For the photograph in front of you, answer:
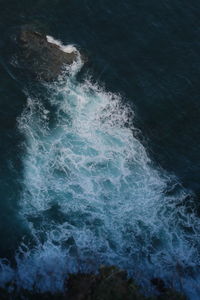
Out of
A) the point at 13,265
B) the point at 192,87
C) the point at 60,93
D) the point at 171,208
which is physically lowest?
the point at 13,265

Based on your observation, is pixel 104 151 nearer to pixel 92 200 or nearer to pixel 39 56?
pixel 92 200

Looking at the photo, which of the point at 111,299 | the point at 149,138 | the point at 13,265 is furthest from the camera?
the point at 149,138

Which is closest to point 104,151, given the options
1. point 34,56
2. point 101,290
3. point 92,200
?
point 92,200

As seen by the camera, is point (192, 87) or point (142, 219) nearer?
point (142, 219)

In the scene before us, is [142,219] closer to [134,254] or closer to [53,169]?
[134,254]

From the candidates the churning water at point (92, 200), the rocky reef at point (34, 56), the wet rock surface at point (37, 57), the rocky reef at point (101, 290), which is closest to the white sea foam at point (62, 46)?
the rocky reef at point (34, 56)

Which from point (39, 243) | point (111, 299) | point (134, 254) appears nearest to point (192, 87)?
point (134, 254)

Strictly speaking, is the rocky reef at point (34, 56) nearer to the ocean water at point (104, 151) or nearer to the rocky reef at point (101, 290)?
the ocean water at point (104, 151)
